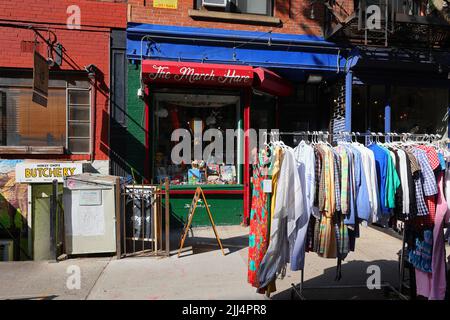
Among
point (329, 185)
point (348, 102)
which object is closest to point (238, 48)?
Result: point (348, 102)

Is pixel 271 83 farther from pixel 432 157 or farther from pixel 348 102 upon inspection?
pixel 432 157

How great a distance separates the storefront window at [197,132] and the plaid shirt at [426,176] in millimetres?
4882

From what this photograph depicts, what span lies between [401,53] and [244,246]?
5.63 m

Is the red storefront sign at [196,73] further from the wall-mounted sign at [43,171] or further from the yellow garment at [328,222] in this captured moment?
the yellow garment at [328,222]

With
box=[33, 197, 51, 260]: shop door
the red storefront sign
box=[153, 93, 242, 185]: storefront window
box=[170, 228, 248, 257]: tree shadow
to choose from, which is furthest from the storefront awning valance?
box=[33, 197, 51, 260]: shop door

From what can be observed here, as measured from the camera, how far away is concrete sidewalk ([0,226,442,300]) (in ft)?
15.0

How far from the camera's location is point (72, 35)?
7859 mm

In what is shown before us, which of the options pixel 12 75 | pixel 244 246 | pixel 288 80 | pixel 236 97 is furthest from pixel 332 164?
pixel 12 75

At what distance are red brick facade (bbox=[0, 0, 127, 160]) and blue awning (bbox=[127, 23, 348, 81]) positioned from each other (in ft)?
1.87

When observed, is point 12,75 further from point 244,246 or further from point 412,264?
point 412,264

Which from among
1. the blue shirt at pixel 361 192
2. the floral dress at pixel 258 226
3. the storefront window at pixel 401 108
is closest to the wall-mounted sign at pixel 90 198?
the floral dress at pixel 258 226

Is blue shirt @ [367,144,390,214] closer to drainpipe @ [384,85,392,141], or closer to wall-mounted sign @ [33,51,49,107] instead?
drainpipe @ [384,85,392,141]

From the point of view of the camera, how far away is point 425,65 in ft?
27.3

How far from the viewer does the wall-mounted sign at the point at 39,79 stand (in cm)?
654
